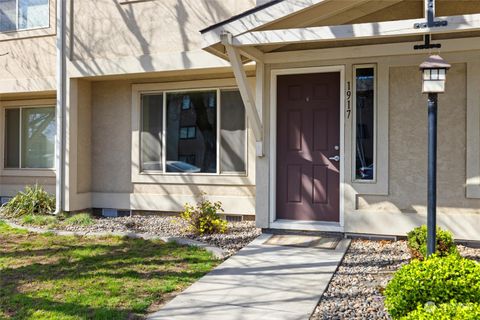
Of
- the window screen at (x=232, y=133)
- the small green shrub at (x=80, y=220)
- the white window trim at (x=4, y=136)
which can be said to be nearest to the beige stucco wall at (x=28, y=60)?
the white window trim at (x=4, y=136)

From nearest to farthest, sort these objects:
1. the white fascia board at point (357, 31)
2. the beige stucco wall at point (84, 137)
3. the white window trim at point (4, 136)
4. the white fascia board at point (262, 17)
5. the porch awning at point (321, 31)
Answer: the white fascia board at point (357, 31)
the porch awning at point (321, 31)
the white fascia board at point (262, 17)
the beige stucco wall at point (84, 137)
the white window trim at point (4, 136)

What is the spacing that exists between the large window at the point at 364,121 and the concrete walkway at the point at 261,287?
1.21 metres

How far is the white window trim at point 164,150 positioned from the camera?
25.3 ft

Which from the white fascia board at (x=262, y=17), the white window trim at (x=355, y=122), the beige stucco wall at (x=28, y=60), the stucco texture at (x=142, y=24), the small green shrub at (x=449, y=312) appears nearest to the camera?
the small green shrub at (x=449, y=312)

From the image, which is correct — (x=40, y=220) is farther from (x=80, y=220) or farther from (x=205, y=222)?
(x=205, y=222)

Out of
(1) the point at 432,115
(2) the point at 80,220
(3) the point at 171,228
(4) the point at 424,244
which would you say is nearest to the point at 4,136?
(2) the point at 80,220

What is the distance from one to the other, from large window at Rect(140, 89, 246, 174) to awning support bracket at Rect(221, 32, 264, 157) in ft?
4.17

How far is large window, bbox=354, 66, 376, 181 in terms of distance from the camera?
6215 mm

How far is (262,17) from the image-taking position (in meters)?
5.61

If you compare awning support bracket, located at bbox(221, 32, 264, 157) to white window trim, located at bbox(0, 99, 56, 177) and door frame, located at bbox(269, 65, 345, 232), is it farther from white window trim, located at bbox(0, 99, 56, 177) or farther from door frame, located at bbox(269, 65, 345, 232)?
white window trim, located at bbox(0, 99, 56, 177)

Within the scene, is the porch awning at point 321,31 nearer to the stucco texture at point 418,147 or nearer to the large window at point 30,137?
the stucco texture at point 418,147

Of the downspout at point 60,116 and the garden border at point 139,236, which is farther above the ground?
the downspout at point 60,116

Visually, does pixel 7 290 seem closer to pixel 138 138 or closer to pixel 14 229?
pixel 14 229

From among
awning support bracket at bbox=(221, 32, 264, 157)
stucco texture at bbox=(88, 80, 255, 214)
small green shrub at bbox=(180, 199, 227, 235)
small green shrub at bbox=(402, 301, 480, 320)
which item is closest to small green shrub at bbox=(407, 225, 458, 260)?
small green shrub at bbox=(402, 301, 480, 320)
